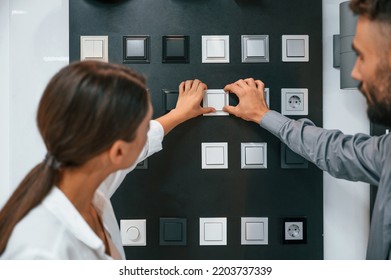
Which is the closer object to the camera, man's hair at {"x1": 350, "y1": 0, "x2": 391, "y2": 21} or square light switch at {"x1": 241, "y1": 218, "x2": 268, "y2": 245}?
man's hair at {"x1": 350, "y1": 0, "x2": 391, "y2": 21}

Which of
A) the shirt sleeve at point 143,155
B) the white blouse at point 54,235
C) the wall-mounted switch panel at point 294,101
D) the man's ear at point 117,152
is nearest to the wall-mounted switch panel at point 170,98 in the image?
the shirt sleeve at point 143,155

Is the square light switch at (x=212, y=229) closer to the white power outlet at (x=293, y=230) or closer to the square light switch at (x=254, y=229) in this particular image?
the square light switch at (x=254, y=229)

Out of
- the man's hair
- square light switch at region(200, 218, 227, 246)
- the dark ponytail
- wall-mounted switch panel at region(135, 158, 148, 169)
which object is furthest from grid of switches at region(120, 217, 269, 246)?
the man's hair

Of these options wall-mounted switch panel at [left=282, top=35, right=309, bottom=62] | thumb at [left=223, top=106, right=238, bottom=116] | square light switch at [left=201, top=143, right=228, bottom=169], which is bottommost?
square light switch at [left=201, top=143, right=228, bottom=169]

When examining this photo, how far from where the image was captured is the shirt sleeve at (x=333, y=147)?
Answer: 1097mm

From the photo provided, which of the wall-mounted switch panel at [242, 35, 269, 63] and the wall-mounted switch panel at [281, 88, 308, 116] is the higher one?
the wall-mounted switch panel at [242, 35, 269, 63]

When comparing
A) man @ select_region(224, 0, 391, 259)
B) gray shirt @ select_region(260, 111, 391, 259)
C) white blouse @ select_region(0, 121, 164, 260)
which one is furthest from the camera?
gray shirt @ select_region(260, 111, 391, 259)

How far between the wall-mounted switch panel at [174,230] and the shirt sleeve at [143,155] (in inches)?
10.2

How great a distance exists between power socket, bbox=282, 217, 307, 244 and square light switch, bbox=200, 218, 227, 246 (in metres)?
0.20

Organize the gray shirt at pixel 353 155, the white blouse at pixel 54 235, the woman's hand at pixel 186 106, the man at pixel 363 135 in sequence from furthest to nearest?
1. the woman's hand at pixel 186 106
2. the gray shirt at pixel 353 155
3. the man at pixel 363 135
4. the white blouse at pixel 54 235

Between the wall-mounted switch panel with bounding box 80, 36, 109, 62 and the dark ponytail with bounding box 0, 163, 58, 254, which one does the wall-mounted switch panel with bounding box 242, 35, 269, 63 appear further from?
the dark ponytail with bounding box 0, 163, 58, 254

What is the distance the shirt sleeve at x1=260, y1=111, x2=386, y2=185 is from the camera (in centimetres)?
110
